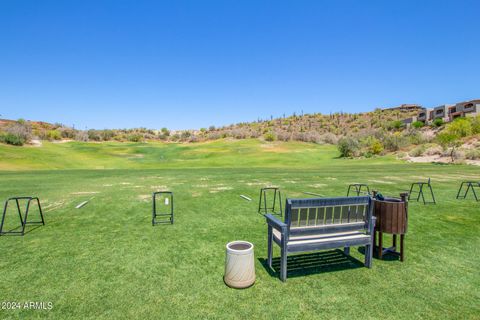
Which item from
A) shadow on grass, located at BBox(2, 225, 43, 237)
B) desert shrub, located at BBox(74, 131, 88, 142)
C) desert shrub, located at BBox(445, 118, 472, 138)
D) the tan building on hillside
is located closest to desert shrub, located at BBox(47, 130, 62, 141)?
desert shrub, located at BBox(74, 131, 88, 142)

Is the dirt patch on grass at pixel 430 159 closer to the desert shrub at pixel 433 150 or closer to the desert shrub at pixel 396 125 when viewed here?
the desert shrub at pixel 433 150

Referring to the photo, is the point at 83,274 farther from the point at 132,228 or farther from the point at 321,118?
the point at 321,118

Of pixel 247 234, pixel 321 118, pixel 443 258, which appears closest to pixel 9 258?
pixel 247 234

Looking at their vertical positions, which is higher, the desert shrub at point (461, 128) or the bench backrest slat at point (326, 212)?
the desert shrub at point (461, 128)

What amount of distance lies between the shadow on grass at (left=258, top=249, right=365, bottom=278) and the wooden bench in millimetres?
412

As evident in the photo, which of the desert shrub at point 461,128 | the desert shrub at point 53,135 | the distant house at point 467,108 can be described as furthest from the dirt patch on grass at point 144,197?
the distant house at point 467,108

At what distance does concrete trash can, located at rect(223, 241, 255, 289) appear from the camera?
464 centimetres

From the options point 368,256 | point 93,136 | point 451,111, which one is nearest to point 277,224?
point 368,256

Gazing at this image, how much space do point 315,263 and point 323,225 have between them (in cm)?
117

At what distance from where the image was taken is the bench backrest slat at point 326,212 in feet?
15.8

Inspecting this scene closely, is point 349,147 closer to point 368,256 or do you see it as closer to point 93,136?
point 368,256

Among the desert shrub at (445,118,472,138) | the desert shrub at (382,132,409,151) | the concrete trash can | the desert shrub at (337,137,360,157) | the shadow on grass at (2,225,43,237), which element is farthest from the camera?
the desert shrub at (382,132,409,151)

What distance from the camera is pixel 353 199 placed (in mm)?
5141

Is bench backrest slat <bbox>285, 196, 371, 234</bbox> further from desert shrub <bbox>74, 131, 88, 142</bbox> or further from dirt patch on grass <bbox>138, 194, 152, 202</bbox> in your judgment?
desert shrub <bbox>74, 131, 88, 142</bbox>
